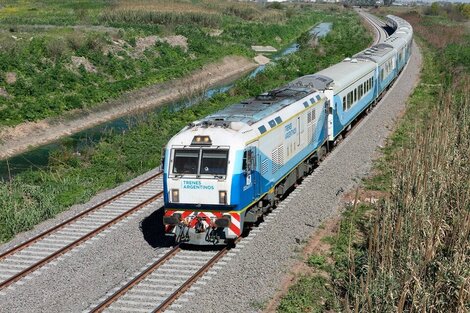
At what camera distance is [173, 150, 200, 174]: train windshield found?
18641mm

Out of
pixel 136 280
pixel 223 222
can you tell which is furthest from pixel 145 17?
pixel 136 280

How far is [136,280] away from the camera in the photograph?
17156mm

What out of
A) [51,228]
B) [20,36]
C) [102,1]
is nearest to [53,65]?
[20,36]

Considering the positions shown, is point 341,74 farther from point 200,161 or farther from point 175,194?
point 175,194

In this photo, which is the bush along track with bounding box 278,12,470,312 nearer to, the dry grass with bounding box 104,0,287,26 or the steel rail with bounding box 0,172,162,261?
the steel rail with bounding box 0,172,162,261

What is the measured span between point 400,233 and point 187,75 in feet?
150

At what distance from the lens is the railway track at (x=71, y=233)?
1873 cm

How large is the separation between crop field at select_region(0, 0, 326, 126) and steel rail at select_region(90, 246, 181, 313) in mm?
23822

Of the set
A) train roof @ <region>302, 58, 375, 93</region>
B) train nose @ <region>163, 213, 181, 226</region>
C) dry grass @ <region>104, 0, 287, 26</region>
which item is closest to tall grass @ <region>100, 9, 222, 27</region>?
dry grass @ <region>104, 0, 287, 26</region>

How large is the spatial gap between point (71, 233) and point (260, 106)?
8.04 metres

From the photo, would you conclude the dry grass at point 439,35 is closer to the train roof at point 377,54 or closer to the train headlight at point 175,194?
the train roof at point 377,54

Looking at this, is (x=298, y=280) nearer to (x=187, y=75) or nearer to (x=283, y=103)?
(x=283, y=103)

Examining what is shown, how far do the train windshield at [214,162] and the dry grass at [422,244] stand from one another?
4705 millimetres

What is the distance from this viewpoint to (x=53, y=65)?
51.5 metres
